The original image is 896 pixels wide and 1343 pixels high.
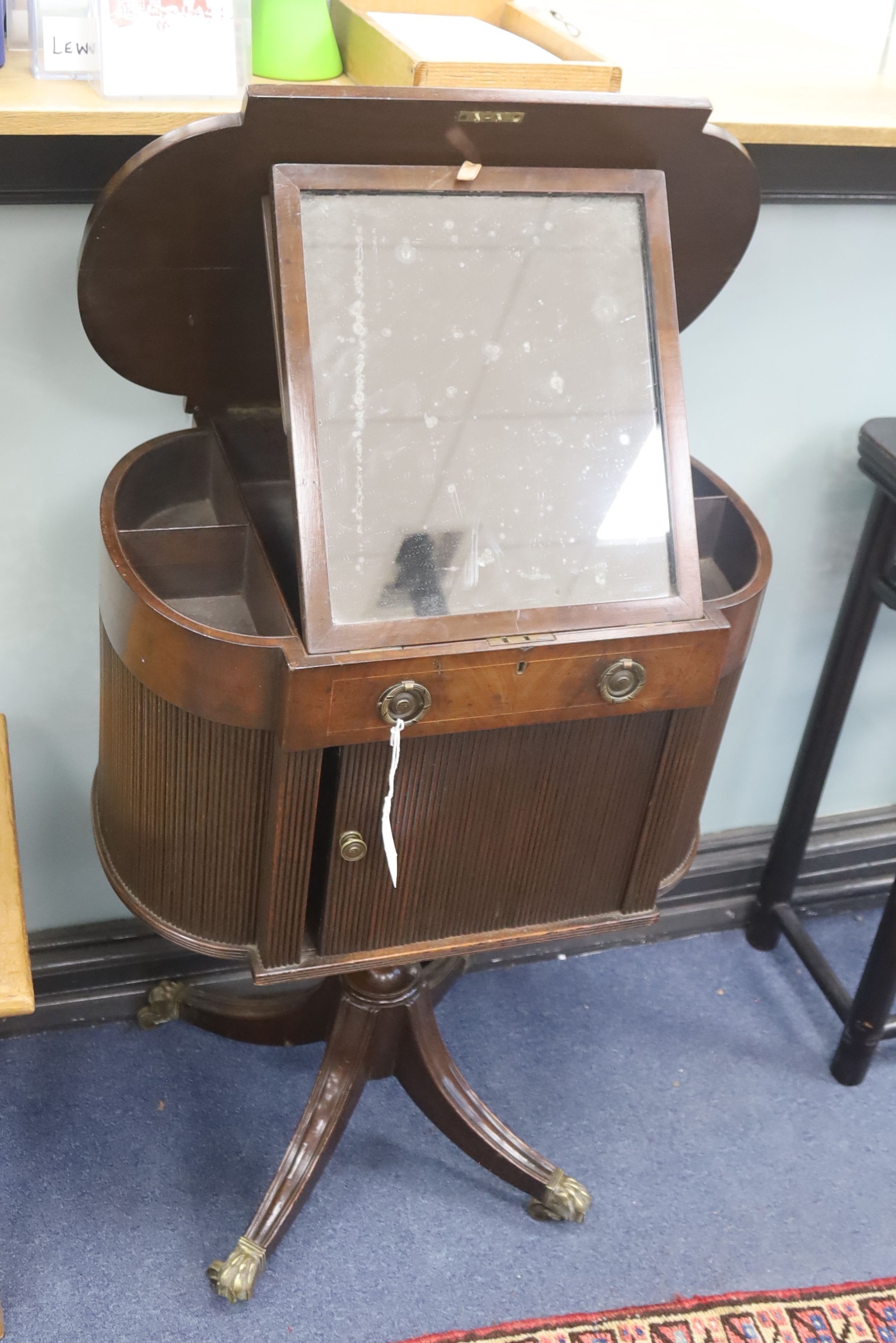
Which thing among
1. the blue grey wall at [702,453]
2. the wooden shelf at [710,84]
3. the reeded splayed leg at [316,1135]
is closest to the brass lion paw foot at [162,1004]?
the blue grey wall at [702,453]

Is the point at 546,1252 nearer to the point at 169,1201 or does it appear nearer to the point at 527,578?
the point at 169,1201

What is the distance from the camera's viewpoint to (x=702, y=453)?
1.78 meters

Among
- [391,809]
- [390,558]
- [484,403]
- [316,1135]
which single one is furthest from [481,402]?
[316,1135]

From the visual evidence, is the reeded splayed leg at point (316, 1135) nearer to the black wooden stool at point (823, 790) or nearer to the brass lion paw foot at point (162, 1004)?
the brass lion paw foot at point (162, 1004)

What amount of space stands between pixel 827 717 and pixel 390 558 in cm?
104

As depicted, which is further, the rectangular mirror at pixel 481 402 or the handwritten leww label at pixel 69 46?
the handwritten leww label at pixel 69 46

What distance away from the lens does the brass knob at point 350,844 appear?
Answer: 123 centimetres

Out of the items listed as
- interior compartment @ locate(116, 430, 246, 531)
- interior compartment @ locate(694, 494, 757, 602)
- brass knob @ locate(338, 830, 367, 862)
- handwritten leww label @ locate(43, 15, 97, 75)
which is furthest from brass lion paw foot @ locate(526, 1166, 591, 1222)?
handwritten leww label @ locate(43, 15, 97, 75)

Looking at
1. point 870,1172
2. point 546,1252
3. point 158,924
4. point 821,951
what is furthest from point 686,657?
point 821,951

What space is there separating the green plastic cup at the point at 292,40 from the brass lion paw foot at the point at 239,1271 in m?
1.34

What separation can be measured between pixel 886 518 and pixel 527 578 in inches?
31.0

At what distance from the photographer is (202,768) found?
4.02 feet

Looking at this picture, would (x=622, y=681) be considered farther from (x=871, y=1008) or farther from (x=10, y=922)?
(x=871, y=1008)

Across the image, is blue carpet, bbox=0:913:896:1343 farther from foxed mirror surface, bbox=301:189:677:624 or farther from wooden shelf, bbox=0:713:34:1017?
foxed mirror surface, bbox=301:189:677:624
